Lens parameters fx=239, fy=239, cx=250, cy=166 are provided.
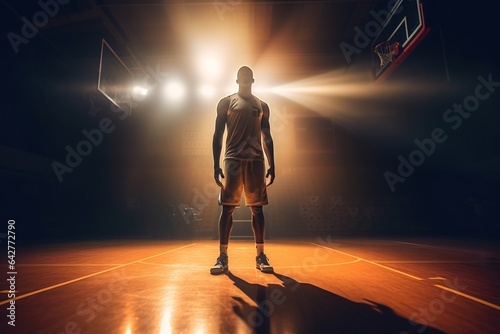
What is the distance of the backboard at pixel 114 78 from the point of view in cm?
560

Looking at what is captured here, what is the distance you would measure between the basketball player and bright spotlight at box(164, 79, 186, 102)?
676 cm

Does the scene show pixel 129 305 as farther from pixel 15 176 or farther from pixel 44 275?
pixel 15 176

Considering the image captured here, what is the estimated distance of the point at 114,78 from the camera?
242 inches

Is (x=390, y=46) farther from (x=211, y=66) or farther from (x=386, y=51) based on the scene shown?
(x=211, y=66)

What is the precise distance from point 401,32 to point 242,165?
16.4 ft

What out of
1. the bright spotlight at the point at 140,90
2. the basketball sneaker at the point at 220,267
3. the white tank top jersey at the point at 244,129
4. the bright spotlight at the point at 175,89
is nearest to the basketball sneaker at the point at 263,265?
the basketball sneaker at the point at 220,267

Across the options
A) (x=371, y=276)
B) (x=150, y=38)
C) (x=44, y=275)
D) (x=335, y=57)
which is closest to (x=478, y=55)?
(x=335, y=57)

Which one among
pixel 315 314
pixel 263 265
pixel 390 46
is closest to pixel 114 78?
pixel 263 265

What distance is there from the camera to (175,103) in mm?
9562

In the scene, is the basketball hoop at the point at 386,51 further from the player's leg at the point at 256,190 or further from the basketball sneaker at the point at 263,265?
the basketball sneaker at the point at 263,265

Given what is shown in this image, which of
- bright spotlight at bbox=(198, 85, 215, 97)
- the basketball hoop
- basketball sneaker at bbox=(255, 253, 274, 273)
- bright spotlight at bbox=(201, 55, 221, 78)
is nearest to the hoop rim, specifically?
the basketball hoop

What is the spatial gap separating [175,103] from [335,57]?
6082mm

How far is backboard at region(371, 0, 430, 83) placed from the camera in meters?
4.17

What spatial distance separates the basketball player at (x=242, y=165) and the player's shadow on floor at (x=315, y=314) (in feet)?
2.19
